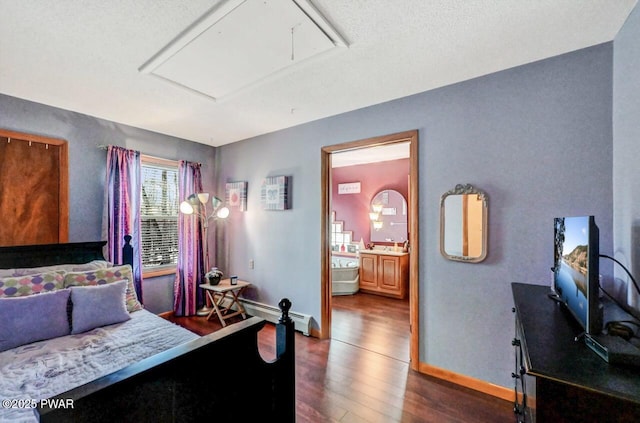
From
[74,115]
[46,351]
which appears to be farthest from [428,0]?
[74,115]

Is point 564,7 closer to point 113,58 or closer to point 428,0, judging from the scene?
point 428,0

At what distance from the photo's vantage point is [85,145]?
3.01 metres

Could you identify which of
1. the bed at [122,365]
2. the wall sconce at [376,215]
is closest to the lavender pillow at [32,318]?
the bed at [122,365]

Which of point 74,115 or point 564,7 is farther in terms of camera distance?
point 74,115

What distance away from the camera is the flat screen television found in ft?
3.25

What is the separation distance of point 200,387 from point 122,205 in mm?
2899

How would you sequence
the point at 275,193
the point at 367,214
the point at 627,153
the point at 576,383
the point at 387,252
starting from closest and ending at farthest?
the point at 576,383, the point at 627,153, the point at 275,193, the point at 387,252, the point at 367,214

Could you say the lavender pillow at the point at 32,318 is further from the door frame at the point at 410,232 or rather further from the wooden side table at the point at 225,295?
the door frame at the point at 410,232

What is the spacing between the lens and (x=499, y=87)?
6.93 feet

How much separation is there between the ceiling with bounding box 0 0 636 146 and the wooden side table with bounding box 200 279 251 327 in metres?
2.18

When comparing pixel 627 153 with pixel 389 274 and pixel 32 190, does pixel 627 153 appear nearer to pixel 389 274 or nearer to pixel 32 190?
pixel 389 274

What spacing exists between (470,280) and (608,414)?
1.50 meters

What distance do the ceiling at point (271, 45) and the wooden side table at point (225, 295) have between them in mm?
2178

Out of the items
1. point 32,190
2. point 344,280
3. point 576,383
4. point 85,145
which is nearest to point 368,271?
point 344,280
